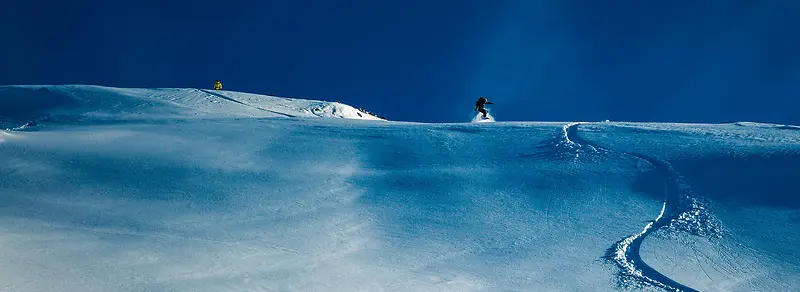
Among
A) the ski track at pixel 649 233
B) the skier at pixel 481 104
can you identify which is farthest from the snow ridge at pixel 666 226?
the skier at pixel 481 104

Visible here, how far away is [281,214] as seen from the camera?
725cm

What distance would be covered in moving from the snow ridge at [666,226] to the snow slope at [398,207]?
0.09ft

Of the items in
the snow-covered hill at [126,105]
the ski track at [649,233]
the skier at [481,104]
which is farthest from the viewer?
the skier at [481,104]

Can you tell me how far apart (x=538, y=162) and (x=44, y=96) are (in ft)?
37.0

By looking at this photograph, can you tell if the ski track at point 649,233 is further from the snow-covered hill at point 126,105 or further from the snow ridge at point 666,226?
the snow-covered hill at point 126,105

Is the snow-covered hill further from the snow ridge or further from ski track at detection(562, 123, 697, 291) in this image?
the snow ridge

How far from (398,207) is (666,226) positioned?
3.05 metres

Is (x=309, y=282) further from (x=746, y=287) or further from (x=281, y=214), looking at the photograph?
(x=746, y=287)

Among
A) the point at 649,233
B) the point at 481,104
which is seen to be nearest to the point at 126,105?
the point at 481,104

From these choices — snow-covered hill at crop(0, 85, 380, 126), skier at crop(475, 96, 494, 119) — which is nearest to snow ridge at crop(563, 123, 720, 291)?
skier at crop(475, 96, 494, 119)

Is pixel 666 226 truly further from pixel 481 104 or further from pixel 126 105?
pixel 126 105

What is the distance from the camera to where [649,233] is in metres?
6.62

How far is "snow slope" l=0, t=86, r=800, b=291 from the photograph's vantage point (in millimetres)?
5602

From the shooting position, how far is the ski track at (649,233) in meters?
5.56
